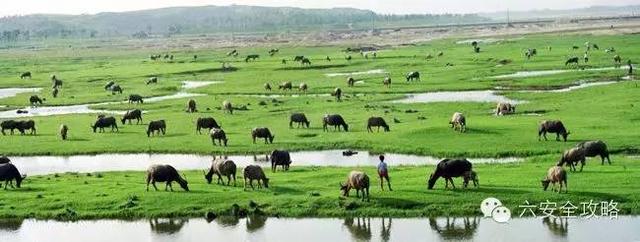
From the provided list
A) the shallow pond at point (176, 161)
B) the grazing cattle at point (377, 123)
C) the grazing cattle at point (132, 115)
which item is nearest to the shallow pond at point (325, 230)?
the shallow pond at point (176, 161)

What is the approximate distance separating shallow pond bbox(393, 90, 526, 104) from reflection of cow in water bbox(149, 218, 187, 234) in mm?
40715

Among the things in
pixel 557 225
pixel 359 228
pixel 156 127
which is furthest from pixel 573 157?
pixel 156 127

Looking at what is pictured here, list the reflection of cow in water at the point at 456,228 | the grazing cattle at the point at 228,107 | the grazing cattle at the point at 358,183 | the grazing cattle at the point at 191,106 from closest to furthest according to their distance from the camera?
1. the reflection of cow in water at the point at 456,228
2. the grazing cattle at the point at 358,183
3. the grazing cattle at the point at 228,107
4. the grazing cattle at the point at 191,106

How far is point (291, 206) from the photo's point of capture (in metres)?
30.6

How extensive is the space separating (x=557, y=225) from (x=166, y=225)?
14384mm

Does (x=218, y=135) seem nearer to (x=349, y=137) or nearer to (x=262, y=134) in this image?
(x=262, y=134)

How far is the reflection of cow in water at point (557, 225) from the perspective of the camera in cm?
2609

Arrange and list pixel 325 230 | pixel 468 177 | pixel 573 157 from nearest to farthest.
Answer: pixel 325 230 → pixel 468 177 → pixel 573 157

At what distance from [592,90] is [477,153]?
1191 inches

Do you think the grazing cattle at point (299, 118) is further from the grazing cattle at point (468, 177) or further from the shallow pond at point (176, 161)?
the grazing cattle at point (468, 177)

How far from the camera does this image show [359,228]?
91.8 feet

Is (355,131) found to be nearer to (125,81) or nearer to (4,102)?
(4,102)

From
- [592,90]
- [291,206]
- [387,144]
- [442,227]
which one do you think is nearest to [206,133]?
[387,144]

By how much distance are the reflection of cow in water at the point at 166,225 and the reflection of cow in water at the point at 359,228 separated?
634 centimetres
